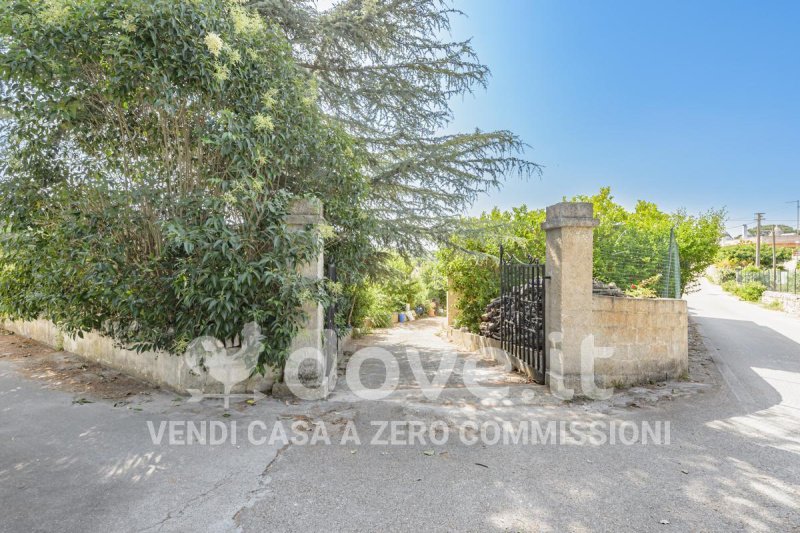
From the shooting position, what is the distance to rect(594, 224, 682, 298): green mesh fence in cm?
752

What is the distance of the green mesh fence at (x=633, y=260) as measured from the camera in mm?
7520

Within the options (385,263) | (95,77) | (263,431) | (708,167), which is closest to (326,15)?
(95,77)

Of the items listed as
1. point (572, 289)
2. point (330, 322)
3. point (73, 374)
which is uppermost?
point (572, 289)

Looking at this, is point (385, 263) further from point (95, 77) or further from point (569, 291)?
point (95, 77)

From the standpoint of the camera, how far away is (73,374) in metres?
5.50

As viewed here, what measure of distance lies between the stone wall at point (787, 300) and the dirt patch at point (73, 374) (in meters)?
20.1

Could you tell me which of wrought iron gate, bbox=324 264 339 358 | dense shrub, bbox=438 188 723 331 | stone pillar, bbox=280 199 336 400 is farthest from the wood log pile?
stone pillar, bbox=280 199 336 400

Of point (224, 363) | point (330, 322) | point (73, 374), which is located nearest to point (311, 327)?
point (330, 322)

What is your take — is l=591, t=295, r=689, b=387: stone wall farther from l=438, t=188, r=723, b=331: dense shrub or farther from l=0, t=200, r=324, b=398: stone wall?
l=0, t=200, r=324, b=398: stone wall

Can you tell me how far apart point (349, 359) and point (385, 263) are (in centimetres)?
198

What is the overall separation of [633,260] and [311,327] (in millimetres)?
6644

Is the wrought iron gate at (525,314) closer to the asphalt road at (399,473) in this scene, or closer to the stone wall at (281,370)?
the asphalt road at (399,473)

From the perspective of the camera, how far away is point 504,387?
5.14 m

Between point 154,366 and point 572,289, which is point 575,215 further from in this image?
point 154,366
